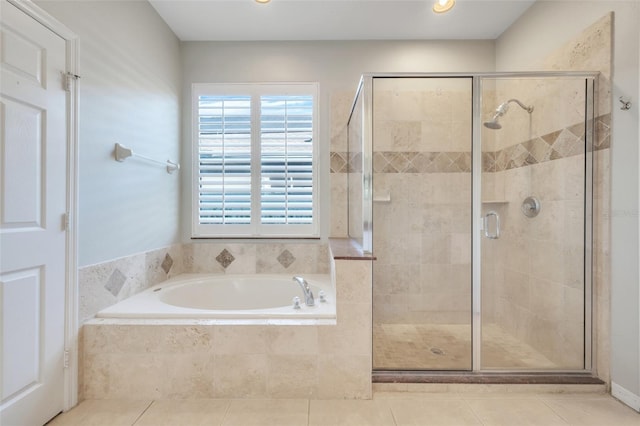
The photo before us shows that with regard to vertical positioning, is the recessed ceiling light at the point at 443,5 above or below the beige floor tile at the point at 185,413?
above

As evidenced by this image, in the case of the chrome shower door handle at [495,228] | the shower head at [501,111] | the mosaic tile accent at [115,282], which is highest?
the shower head at [501,111]

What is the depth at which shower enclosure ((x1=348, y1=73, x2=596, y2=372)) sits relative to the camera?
1793mm

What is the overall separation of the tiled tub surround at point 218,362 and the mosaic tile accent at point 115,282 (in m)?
0.25

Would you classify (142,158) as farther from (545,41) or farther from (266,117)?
(545,41)

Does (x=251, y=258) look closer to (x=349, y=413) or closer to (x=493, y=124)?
(x=349, y=413)

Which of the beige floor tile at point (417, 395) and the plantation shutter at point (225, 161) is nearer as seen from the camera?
the beige floor tile at point (417, 395)

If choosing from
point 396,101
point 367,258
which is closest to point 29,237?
point 367,258

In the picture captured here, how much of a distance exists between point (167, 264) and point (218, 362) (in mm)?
1188

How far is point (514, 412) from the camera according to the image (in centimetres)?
147

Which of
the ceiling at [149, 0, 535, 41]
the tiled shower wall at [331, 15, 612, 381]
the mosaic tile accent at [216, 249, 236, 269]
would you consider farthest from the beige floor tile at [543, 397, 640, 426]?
the ceiling at [149, 0, 535, 41]

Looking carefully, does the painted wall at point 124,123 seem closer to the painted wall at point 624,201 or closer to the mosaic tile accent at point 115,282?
the mosaic tile accent at point 115,282

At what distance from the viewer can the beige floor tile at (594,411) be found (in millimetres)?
1400

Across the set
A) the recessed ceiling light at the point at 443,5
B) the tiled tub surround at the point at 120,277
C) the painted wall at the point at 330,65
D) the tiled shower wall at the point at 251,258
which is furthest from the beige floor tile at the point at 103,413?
the recessed ceiling light at the point at 443,5

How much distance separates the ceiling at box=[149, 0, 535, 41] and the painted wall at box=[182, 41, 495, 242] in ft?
0.23
